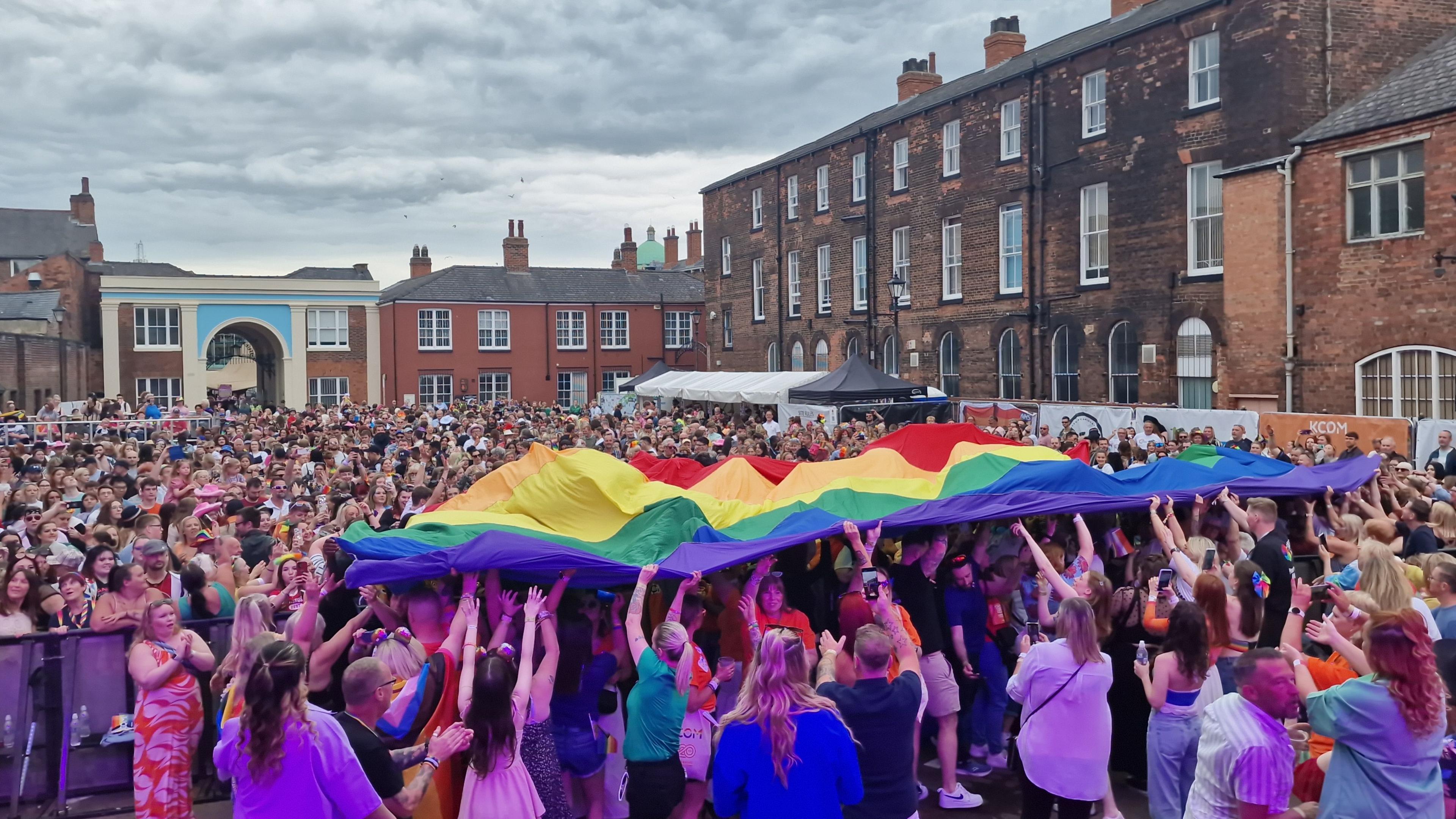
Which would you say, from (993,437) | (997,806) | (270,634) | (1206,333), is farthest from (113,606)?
(1206,333)

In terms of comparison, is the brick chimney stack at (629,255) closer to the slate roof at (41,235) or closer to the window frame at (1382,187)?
the slate roof at (41,235)

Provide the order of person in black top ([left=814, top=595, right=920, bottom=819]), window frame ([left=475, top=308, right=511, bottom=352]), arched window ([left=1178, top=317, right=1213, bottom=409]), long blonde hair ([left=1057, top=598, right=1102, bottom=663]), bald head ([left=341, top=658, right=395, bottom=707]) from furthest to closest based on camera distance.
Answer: window frame ([left=475, top=308, right=511, bottom=352]), arched window ([left=1178, top=317, right=1213, bottom=409]), long blonde hair ([left=1057, top=598, right=1102, bottom=663]), person in black top ([left=814, top=595, right=920, bottom=819]), bald head ([left=341, top=658, right=395, bottom=707])

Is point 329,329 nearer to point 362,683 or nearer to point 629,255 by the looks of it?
point 629,255

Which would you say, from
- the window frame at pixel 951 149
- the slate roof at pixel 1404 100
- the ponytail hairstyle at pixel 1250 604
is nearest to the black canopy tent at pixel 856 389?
the window frame at pixel 951 149

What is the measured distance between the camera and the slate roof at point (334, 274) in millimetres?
54594

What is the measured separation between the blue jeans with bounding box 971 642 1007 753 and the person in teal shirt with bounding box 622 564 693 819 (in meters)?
2.46

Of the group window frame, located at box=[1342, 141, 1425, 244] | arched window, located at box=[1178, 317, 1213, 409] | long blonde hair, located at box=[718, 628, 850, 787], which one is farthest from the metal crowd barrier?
arched window, located at box=[1178, 317, 1213, 409]

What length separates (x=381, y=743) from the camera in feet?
14.0

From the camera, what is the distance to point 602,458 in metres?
8.41

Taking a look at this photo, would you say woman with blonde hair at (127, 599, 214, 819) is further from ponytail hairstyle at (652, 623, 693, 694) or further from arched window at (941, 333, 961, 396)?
arched window at (941, 333, 961, 396)

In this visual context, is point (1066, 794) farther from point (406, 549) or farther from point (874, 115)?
point (874, 115)

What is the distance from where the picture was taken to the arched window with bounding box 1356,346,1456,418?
56.4ft

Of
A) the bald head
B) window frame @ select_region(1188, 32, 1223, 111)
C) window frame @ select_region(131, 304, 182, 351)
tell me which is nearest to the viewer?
the bald head

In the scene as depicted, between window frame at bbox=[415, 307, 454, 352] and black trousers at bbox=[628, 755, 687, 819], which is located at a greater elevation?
window frame at bbox=[415, 307, 454, 352]
